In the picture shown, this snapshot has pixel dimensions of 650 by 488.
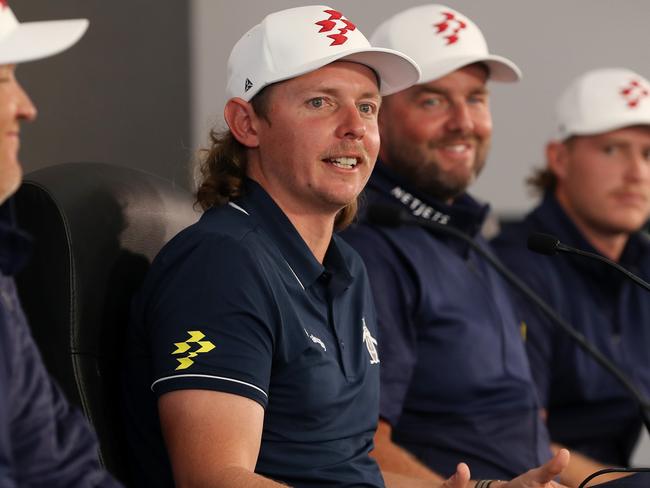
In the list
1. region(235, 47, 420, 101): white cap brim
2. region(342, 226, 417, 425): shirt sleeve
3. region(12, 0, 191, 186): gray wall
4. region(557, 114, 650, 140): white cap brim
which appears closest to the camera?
region(235, 47, 420, 101): white cap brim

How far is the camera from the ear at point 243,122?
6.26 feet

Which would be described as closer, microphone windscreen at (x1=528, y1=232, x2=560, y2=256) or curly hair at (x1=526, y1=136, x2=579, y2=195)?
microphone windscreen at (x1=528, y1=232, x2=560, y2=256)

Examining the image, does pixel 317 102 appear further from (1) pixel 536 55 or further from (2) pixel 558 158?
(1) pixel 536 55

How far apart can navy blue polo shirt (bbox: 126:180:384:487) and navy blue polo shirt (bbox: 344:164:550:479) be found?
13.5 inches

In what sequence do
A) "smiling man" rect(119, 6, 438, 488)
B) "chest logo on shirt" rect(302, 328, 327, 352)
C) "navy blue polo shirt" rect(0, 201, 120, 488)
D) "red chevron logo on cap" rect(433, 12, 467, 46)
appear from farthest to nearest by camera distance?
1. "red chevron logo on cap" rect(433, 12, 467, 46)
2. "chest logo on shirt" rect(302, 328, 327, 352)
3. "smiling man" rect(119, 6, 438, 488)
4. "navy blue polo shirt" rect(0, 201, 120, 488)

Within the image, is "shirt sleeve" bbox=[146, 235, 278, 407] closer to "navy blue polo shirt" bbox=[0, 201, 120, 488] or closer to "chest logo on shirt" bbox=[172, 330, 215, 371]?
"chest logo on shirt" bbox=[172, 330, 215, 371]

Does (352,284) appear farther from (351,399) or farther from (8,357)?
(8,357)

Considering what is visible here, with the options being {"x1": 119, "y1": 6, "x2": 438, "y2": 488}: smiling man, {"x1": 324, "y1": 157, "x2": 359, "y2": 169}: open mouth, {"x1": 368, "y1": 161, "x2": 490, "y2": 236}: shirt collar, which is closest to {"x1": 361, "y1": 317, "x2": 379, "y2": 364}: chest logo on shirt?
{"x1": 119, "y1": 6, "x2": 438, "y2": 488}: smiling man

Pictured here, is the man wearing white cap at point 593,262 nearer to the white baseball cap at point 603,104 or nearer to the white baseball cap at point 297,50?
the white baseball cap at point 603,104

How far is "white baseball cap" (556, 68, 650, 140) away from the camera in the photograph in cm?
307

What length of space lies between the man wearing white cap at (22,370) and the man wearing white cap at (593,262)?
1499mm

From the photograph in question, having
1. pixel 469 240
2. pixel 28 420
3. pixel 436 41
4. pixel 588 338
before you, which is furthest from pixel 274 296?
pixel 588 338

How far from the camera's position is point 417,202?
7.98ft

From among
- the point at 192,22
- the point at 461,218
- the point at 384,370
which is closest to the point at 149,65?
the point at 192,22
